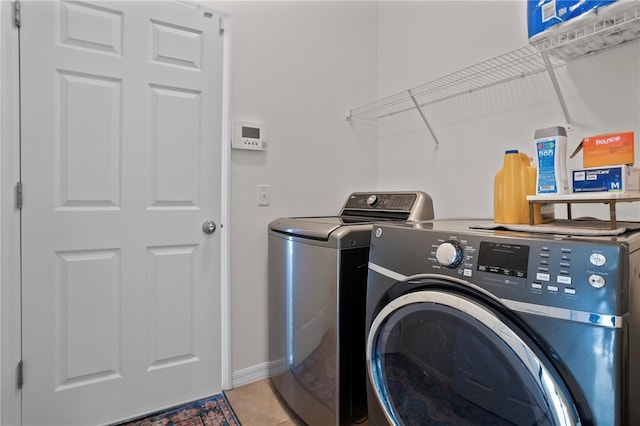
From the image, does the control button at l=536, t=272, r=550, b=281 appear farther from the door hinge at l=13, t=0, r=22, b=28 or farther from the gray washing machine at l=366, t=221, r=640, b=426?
the door hinge at l=13, t=0, r=22, b=28

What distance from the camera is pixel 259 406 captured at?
1652 mm

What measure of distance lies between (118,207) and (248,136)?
743mm

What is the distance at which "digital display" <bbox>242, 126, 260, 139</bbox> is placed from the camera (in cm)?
184

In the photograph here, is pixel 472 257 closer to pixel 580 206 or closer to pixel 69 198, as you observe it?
pixel 580 206

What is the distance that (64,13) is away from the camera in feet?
4.68

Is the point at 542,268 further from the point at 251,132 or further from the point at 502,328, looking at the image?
the point at 251,132

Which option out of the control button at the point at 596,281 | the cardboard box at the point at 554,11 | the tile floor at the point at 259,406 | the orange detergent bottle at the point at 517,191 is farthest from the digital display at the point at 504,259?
the tile floor at the point at 259,406

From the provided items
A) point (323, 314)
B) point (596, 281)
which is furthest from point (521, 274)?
point (323, 314)

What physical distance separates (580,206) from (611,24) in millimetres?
701

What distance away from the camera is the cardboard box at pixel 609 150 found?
0.90m

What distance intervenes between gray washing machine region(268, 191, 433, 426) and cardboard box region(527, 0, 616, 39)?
31.9 inches

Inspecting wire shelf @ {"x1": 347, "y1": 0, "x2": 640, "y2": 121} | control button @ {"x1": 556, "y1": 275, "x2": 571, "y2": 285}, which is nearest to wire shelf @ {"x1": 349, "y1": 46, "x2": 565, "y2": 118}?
wire shelf @ {"x1": 347, "y1": 0, "x2": 640, "y2": 121}

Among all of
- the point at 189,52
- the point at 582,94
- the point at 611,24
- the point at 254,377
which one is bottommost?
the point at 254,377

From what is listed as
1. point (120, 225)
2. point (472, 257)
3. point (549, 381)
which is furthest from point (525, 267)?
point (120, 225)
